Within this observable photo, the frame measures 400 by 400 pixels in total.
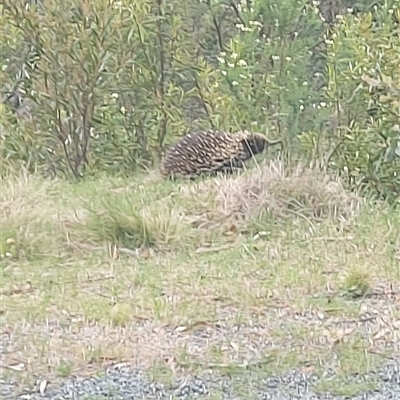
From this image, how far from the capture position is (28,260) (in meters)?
7.68

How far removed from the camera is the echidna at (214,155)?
10812 mm

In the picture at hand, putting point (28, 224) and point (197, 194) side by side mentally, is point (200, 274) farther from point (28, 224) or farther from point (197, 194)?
point (197, 194)

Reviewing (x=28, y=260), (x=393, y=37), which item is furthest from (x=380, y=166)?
(x=28, y=260)

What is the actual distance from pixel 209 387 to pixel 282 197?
4.15 meters

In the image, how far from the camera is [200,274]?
712cm

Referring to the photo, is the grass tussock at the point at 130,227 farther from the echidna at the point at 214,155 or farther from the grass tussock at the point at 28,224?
the echidna at the point at 214,155

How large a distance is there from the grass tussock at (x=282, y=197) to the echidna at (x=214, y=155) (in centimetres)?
159

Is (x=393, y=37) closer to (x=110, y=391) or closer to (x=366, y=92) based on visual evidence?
(x=366, y=92)

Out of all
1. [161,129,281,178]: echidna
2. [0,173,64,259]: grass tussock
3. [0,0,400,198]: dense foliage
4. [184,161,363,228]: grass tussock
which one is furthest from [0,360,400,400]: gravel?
[161,129,281,178]: echidna

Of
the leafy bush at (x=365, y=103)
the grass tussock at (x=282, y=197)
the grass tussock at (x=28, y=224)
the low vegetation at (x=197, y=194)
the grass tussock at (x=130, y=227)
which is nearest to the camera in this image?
the low vegetation at (x=197, y=194)

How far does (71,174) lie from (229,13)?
2.83m

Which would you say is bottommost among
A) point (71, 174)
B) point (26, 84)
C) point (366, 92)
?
point (71, 174)

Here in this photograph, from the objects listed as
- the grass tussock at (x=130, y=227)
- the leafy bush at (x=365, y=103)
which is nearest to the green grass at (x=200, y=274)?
the grass tussock at (x=130, y=227)

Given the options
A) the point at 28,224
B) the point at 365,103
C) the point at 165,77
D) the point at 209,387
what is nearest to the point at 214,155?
the point at 365,103
